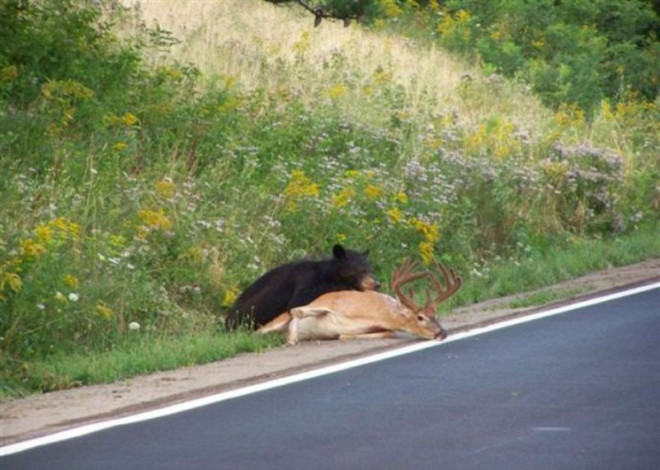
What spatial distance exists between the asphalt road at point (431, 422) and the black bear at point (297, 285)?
162 cm

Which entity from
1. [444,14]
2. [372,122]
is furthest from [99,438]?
[444,14]

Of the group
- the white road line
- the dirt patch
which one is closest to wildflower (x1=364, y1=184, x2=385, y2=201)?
the dirt patch

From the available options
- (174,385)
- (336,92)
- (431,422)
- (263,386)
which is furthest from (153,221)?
(336,92)

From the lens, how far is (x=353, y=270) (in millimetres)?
15305

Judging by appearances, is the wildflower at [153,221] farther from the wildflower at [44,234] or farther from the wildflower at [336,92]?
the wildflower at [336,92]

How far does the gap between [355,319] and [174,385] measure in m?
3.05

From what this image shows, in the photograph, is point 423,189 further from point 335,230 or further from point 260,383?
point 260,383

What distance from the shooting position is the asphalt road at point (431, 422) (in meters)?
9.00

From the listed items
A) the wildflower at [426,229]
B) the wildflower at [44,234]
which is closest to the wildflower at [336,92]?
the wildflower at [426,229]

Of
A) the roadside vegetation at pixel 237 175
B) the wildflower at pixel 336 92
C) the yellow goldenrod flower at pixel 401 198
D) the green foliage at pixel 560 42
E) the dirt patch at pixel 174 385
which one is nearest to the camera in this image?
the dirt patch at pixel 174 385

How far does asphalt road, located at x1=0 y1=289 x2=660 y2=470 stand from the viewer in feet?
29.5

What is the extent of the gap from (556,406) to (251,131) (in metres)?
10.7

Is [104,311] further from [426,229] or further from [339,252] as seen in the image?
[426,229]

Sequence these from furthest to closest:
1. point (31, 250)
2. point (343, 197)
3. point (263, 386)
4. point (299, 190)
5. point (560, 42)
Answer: point (560, 42), point (343, 197), point (299, 190), point (31, 250), point (263, 386)
